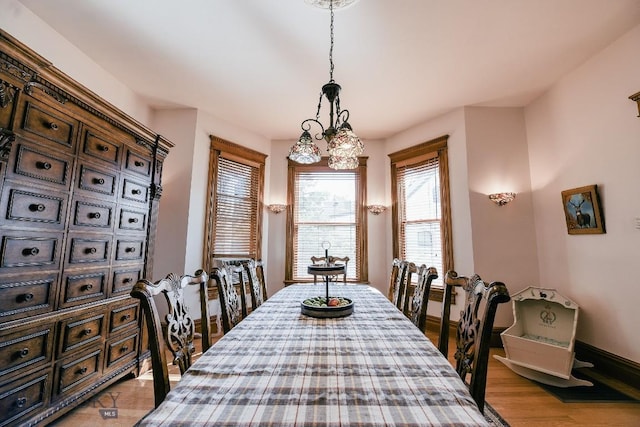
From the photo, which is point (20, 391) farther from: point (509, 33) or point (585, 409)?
point (509, 33)

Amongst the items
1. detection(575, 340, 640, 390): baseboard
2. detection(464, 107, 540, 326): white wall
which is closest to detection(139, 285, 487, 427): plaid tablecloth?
detection(575, 340, 640, 390): baseboard

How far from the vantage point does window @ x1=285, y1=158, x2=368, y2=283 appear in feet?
14.4

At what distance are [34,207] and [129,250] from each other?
2.67ft

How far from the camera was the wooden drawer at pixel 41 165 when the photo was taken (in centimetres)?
158

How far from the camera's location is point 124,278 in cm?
234

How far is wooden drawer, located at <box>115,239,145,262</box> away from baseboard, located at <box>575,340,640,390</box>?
169 inches

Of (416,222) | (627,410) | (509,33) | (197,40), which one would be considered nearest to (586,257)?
(627,410)

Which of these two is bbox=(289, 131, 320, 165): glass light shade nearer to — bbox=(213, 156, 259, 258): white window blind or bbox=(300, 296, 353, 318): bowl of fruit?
bbox=(300, 296, 353, 318): bowl of fruit

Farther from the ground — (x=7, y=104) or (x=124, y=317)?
(x=7, y=104)

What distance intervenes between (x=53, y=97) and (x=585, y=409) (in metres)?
4.20

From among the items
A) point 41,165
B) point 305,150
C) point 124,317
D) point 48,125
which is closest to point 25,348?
point 124,317

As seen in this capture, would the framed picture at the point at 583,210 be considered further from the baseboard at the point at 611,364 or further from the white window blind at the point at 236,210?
the white window blind at the point at 236,210

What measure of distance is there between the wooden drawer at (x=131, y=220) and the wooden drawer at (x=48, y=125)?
0.63 m

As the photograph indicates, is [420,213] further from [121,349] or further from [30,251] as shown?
[30,251]
